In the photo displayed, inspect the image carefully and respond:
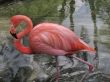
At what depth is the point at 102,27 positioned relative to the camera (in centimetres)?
788

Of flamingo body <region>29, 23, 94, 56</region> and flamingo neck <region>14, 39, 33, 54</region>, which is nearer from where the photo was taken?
flamingo body <region>29, 23, 94, 56</region>

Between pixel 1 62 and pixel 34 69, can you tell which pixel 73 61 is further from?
pixel 1 62

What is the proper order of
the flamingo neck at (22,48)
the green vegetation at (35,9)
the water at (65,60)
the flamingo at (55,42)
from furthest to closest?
the green vegetation at (35,9)
the water at (65,60)
the flamingo neck at (22,48)
the flamingo at (55,42)

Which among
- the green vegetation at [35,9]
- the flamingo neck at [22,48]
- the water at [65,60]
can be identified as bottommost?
the water at [65,60]

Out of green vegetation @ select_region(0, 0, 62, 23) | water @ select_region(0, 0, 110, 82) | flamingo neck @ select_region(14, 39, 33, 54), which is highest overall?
flamingo neck @ select_region(14, 39, 33, 54)

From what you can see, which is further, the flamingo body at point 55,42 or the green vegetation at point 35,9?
the green vegetation at point 35,9

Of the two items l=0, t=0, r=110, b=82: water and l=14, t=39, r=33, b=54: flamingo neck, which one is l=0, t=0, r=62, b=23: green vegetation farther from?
l=14, t=39, r=33, b=54: flamingo neck

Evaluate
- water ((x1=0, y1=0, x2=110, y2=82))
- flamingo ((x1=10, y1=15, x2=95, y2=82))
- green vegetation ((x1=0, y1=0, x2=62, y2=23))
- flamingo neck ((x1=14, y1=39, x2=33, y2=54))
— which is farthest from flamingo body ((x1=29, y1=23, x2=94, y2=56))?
green vegetation ((x1=0, y1=0, x2=62, y2=23))

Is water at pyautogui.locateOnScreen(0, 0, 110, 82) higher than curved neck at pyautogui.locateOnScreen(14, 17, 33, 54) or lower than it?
lower

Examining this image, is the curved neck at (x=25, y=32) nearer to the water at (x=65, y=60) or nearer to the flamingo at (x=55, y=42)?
the flamingo at (x=55, y=42)

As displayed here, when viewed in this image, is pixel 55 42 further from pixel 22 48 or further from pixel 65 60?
pixel 65 60

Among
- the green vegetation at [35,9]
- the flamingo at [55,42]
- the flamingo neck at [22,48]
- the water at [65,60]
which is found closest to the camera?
the flamingo at [55,42]

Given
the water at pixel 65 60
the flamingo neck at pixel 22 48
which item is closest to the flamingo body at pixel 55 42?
the flamingo neck at pixel 22 48

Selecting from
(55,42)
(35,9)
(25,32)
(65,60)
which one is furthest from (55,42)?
(35,9)
